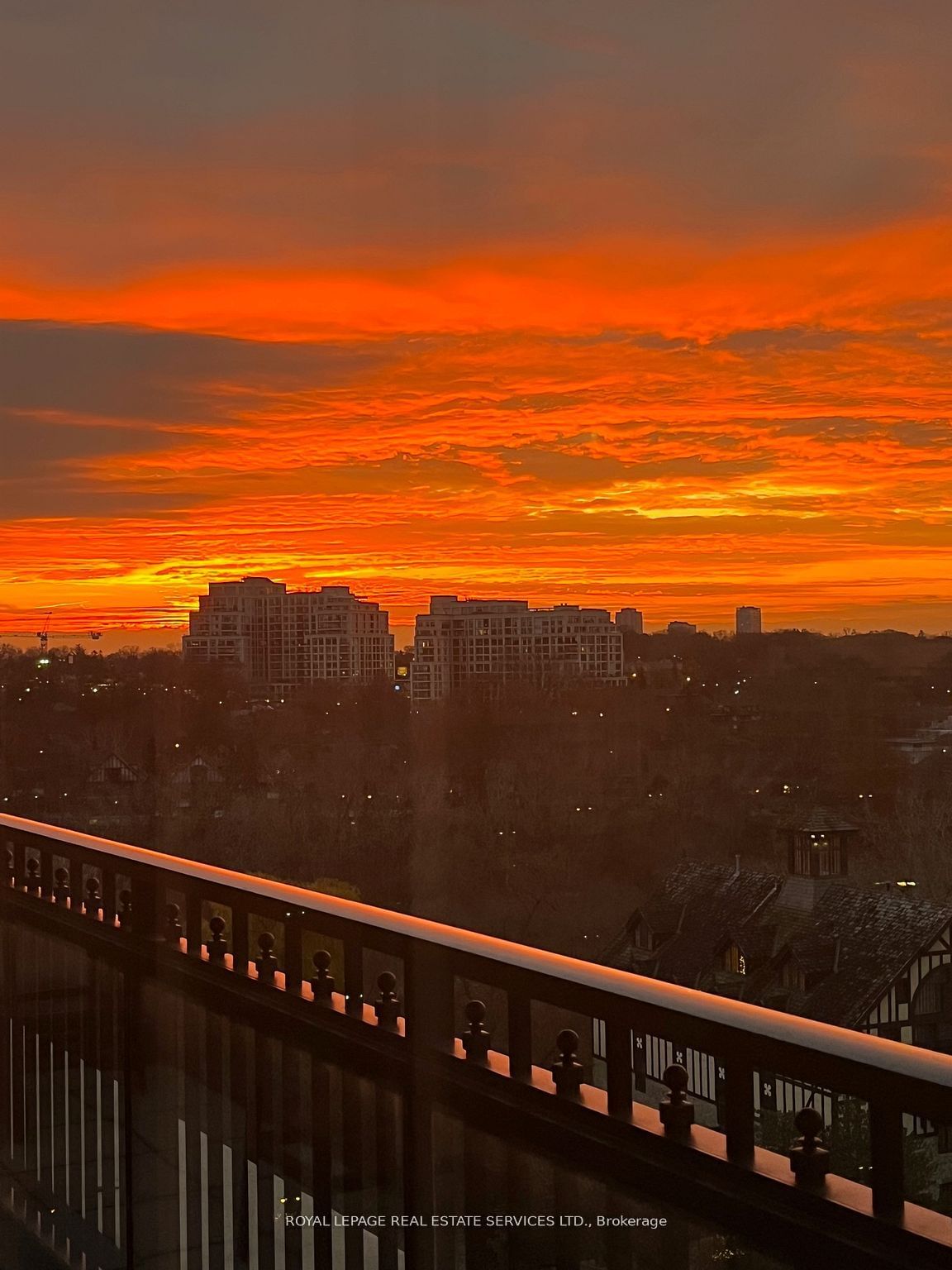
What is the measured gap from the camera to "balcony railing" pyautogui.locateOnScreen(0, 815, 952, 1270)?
862mm

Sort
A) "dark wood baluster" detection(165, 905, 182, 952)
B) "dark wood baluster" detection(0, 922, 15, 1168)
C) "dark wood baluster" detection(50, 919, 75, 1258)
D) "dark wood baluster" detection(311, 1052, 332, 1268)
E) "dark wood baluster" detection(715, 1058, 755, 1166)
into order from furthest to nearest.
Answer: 1. "dark wood baluster" detection(0, 922, 15, 1168)
2. "dark wood baluster" detection(50, 919, 75, 1258)
3. "dark wood baluster" detection(165, 905, 182, 952)
4. "dark wood baluster" detection(311, 1052, 332, 1268)
5. "dark wood baluster" detection(715, 1058, 755, 1166)

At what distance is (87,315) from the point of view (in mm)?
3469

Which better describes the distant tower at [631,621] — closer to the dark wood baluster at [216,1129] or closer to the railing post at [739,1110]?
the dark wood baluster at [216,1129]

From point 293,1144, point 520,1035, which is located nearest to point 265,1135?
point 293,1144

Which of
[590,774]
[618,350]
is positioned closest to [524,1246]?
[590,774]

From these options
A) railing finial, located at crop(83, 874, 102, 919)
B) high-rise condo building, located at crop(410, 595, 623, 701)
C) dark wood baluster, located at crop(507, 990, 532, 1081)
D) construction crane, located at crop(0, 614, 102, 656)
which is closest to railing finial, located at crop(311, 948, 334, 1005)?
dark wood baluster, located at crop(507, 990, 532, 1081)

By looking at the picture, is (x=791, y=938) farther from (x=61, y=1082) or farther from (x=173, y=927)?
(x=61, y=1082)

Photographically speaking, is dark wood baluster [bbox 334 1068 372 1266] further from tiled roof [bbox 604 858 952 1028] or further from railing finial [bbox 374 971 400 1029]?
tiled roof [bbox 604 858 952 1028]

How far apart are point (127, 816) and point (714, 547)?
1.78m

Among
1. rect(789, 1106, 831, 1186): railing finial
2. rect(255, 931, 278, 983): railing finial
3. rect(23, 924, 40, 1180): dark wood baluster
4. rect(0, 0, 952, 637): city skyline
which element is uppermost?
rect(0, 0, 952, 637): city skyline

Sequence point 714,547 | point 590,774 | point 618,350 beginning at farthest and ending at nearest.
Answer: point 618,350
point 714,547
point 590,774

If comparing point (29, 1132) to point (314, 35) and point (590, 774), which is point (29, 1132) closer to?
point (590, 774)

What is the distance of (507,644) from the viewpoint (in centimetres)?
322

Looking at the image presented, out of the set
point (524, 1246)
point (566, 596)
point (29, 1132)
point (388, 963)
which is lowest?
point (29, 1132)
